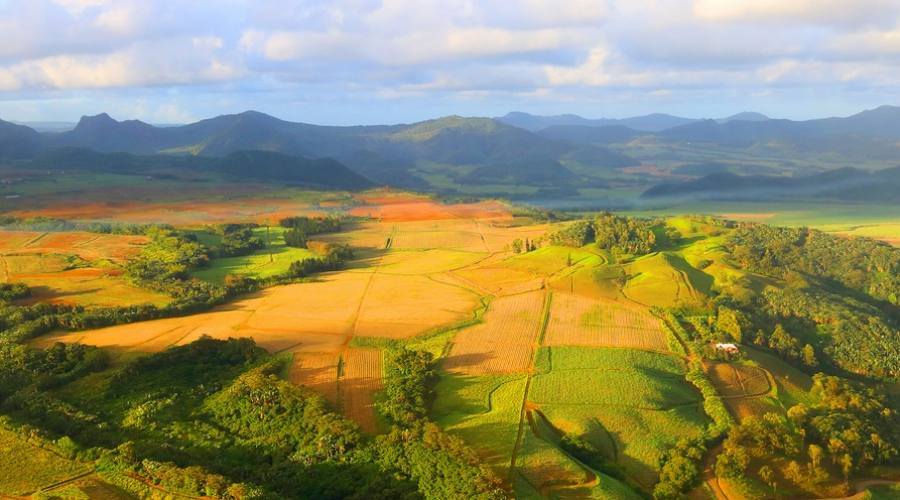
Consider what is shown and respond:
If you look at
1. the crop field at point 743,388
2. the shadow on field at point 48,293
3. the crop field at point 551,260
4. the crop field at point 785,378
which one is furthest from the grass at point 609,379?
the shadow on field at point 48,293

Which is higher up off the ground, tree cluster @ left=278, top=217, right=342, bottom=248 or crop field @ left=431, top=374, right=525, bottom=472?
tree cluster @ left=278, top=217, right=342, bottom=248

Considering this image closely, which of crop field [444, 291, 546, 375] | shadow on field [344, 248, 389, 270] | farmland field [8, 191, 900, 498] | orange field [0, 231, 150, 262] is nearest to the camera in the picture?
farmland field [8, 191, 900, 498]

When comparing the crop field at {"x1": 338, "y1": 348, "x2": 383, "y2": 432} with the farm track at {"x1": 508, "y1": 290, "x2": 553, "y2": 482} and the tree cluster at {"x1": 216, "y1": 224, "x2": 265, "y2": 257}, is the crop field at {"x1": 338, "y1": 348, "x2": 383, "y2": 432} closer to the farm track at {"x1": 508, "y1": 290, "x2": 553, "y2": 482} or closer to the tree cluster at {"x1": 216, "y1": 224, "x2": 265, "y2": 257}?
the farm track at {"x1": 508, "y1": 290, "x2": 553, "y2": 482}

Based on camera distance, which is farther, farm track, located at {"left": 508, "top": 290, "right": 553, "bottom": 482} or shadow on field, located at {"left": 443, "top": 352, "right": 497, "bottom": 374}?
shadow on field, located at {"left": 443, "top": 352, "right": 497, "bottom": 374}

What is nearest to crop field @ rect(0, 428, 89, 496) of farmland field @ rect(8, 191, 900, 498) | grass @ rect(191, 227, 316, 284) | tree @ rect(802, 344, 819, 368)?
farmland field @ rect(8, 191, 900, 498)

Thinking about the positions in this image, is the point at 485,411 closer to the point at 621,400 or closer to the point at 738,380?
the point at 621,400

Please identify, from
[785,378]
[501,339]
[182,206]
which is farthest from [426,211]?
[785,378]
